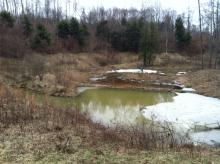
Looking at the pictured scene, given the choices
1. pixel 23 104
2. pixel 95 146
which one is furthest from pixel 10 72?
pixel 95 146

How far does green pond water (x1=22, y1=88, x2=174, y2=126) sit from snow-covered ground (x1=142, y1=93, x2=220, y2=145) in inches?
36.5

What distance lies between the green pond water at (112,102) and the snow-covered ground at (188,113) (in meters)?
0.93

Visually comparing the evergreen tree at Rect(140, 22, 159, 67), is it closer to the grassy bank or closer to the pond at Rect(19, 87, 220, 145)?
the pond at Rect(19, 87, 220, 145)

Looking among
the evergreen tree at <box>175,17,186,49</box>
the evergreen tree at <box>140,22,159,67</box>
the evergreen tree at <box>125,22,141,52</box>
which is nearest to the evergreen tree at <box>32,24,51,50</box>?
the evergreen tree at <box>140,22,159,67</box>

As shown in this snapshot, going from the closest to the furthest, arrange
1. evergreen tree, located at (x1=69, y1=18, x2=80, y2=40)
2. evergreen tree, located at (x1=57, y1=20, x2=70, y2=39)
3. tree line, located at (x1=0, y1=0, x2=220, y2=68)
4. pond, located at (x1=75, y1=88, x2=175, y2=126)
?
pond, located at (x1=75, y1=88, x2=175, y2=126), tree line, located at (x1=0, y1=0, x2=220, y2=68), evergreen tree, located at (x1=57, y1=20, x2=70, y2=39), evergreen tree, located at (x1=69, y1=18, x2=80, y2=40)

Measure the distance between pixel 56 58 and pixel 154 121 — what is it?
21672 mm

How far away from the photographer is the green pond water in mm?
14430

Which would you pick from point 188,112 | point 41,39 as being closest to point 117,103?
point 188,112

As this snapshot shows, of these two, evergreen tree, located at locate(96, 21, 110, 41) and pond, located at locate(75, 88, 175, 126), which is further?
evergreen tree, located at locate(96, 21, 110, 41)

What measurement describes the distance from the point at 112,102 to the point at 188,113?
5.37 meters

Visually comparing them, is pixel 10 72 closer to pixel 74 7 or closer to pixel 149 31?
pixel 149 31

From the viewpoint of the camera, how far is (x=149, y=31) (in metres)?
36.9

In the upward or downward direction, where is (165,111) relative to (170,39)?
downward

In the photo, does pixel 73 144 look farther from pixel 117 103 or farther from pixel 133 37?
pixel 133 37
